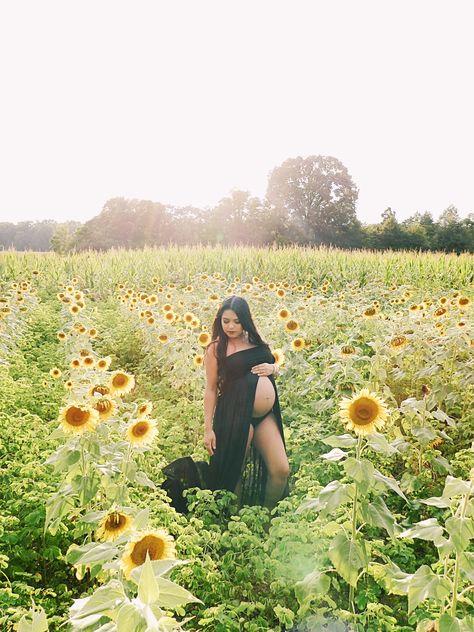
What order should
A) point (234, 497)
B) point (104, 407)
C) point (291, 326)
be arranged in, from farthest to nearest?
point (291, 326), point (234, 497), point (104, 407)

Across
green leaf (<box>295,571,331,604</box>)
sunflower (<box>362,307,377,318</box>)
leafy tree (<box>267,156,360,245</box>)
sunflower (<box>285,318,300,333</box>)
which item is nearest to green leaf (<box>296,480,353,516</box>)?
green leaf (<box>295,571,331,604</box>)

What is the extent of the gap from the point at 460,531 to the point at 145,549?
33.1 inches

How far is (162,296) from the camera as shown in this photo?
26.9ft

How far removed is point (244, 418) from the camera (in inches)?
125

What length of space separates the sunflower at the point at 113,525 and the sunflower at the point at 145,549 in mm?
435

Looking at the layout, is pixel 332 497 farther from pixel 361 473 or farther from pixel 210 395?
pixel 210 395

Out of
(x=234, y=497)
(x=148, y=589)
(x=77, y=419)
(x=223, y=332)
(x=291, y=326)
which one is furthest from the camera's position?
(x=291, y=326)

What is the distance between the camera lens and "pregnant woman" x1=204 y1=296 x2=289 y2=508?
318 cm

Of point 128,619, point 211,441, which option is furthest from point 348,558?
point 211,441

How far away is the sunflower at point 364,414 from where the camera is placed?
1.80m

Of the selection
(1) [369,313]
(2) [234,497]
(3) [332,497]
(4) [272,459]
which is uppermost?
(1) [369,313]

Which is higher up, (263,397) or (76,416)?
(76,416)

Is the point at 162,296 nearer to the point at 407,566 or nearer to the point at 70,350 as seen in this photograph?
the point at 70,350

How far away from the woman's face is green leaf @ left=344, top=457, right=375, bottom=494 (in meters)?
1.66
